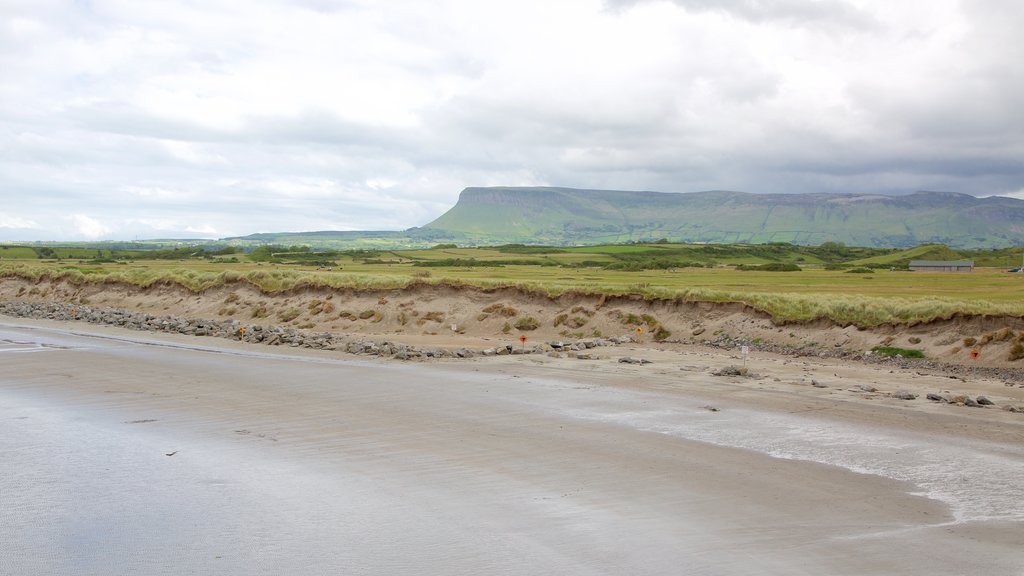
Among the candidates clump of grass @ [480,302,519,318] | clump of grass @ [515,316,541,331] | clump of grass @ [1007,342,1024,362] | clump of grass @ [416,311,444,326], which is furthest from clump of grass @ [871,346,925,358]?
clump of grass @ [416,311,444,326]

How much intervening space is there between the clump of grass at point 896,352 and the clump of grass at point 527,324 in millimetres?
12737

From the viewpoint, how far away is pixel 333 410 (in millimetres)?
15875

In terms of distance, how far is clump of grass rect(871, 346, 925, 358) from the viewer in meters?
24.0

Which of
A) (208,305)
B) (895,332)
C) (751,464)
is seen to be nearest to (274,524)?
(751,464)

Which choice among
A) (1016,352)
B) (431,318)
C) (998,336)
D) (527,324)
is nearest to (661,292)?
(527,324)

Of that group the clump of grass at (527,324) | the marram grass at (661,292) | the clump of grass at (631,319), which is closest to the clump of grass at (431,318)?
the marram grass at (661,292)

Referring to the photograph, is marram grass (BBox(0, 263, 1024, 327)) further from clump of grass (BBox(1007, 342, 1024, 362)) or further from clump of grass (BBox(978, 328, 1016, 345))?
clump of grass (BBox(1007, 342, 1024, 362))

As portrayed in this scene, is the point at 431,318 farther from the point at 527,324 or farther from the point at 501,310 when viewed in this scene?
the point at 527,324

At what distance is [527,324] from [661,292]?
17.8 ft

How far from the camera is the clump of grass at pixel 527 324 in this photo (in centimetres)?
3300

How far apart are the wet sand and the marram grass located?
10.1 meters

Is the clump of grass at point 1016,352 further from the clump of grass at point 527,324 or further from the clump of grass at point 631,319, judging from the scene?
the clump of grass at point 527,324

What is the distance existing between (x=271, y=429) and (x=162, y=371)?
8.72 m

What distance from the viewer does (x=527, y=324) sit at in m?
33.1
